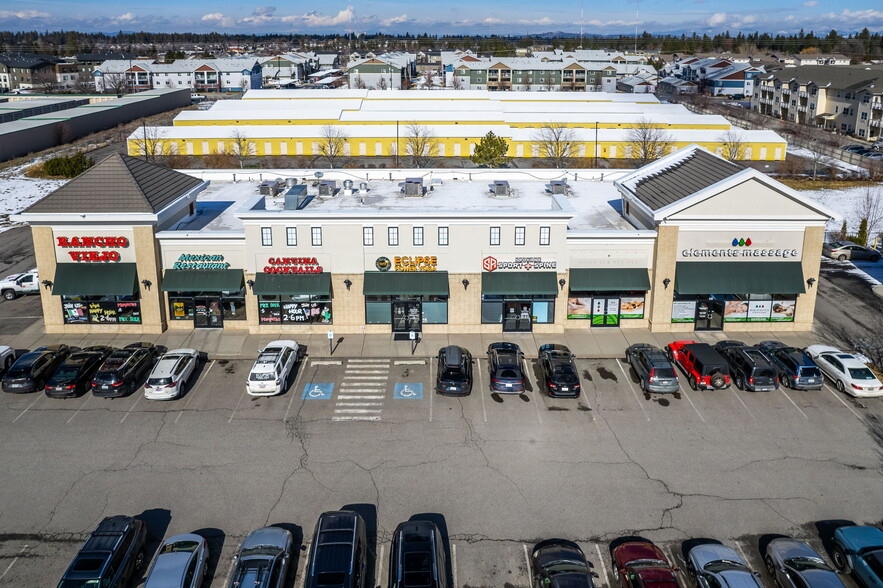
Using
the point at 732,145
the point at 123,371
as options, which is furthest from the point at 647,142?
the point at 123,371

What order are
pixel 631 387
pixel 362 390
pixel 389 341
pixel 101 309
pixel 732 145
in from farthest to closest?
1. pixel 732 145
2. pixel 101 309
3. pixel 389 341
4. pixel 631 387
5. pixel 362 390

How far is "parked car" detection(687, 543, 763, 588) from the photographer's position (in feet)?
61.6

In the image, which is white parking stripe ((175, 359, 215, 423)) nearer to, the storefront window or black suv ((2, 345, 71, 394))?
the storefront window

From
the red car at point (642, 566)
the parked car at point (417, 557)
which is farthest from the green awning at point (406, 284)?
the red car at point (642, 566)

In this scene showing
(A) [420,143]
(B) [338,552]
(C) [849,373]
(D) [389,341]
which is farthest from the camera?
(A) [420,143]

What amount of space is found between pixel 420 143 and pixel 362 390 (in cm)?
6065

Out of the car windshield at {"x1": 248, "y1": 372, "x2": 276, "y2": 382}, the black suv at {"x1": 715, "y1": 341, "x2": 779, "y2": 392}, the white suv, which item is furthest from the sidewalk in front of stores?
the car windshield at {"x1": 248, "y1": 372, "x2": 276, "y2": 382}

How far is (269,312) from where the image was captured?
36875 millimetres

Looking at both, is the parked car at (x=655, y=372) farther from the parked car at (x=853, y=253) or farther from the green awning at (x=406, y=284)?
the parked car at (x=853, y=253)

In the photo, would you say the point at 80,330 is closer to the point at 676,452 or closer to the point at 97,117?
the point at 676,452

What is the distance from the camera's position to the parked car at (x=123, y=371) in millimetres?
29987

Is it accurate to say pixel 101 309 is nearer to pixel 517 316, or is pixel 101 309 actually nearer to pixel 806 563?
pixel 517 316

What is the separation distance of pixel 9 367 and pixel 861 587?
34.3 meters

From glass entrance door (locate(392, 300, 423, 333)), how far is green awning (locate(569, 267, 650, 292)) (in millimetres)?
8099
